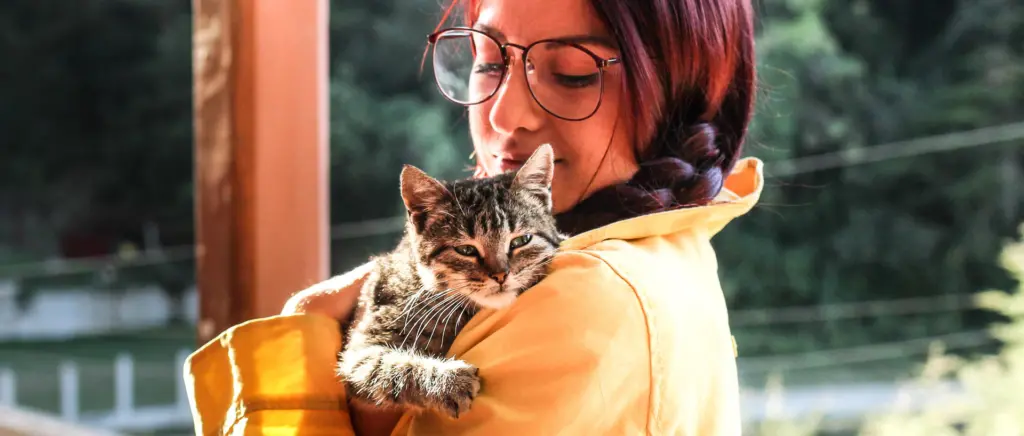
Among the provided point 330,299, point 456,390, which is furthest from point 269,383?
point 456,390

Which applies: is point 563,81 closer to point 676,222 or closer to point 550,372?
point 676,222

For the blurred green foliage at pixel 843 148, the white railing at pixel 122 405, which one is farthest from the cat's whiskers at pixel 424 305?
the white railing at pixel 122 405

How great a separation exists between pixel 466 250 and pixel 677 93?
12.7 inches

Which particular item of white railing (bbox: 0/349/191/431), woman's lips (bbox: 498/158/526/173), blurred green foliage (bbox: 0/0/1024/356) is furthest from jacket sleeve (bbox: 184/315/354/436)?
white railing (bbox: 0/349/191/431)

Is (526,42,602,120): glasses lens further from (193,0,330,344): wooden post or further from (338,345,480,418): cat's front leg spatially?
(193,0,330,344): wooden post

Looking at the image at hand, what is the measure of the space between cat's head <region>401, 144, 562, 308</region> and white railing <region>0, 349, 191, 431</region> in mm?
3513

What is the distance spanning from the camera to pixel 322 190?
4.90ft

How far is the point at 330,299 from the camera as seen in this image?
1.05m

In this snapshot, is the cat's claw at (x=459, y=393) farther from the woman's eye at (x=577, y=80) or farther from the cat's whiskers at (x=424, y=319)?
the woman's eye at (x=577, y=80)

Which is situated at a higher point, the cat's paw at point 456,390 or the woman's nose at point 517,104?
the woman's nose at point 517,104

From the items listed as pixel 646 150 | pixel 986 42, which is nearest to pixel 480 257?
pixel 646 150

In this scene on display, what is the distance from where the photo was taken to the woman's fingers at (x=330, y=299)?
1.03 m

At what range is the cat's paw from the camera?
30.2 inches

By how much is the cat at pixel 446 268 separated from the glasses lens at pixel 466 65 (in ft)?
0.47
